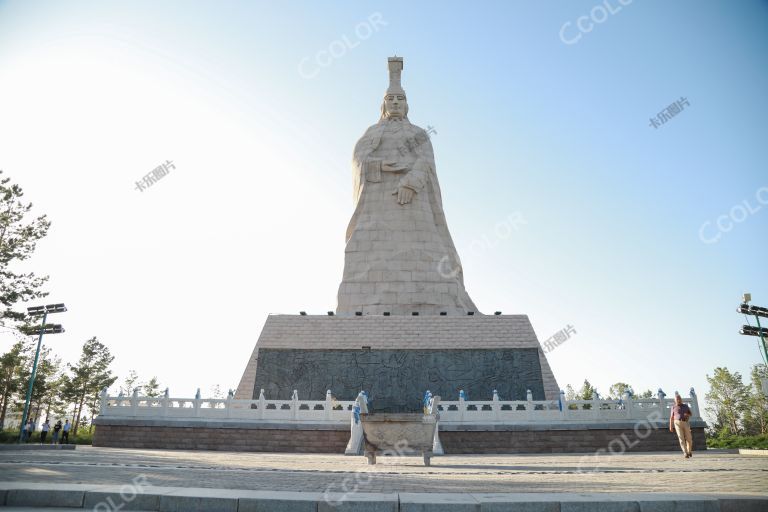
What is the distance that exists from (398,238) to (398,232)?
33 centimetres

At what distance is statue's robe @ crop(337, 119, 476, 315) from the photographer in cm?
2267

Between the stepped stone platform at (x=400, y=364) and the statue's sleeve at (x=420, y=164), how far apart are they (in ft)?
26.6

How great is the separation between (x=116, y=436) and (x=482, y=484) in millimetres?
13159

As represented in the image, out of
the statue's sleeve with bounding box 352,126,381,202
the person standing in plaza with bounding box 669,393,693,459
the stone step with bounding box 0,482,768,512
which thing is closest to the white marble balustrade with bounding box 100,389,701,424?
the person standing in plaza with bounding box 669,393,693,459

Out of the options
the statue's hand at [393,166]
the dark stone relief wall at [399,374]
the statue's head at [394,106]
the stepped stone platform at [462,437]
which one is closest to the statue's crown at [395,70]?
the statue's head at [394,106]

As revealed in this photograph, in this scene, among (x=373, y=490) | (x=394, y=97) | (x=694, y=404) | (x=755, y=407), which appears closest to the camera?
(x=373, y=490)

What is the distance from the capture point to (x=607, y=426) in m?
14.1

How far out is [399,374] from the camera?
17594 millimetres

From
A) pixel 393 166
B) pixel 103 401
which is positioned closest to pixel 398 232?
pixel 393 166

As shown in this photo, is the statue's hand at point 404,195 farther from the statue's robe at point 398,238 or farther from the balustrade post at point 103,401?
the balustrade post at point 103,401

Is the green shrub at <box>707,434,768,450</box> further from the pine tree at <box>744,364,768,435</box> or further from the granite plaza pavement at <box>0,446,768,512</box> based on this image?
the pine tree at <box>744,364,768,435</box>

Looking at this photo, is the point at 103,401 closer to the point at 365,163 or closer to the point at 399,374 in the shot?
the point at 399,374

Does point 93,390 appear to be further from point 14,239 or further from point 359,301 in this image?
point 359,301

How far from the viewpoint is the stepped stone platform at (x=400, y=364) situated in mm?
17406
